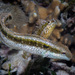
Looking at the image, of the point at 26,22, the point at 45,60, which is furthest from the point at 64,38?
the point at 26,22

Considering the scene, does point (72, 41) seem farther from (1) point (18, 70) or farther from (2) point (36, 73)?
(1) point (18, 70)

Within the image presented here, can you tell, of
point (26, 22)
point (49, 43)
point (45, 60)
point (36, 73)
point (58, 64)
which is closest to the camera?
point (49, 43)

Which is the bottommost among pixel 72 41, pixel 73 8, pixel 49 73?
pixel 49 73

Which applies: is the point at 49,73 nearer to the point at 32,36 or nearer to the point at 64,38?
the point at 32,36

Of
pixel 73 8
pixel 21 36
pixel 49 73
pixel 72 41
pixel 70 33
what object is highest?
pixel 73 8

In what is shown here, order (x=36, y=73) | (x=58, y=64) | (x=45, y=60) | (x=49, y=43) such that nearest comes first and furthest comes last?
(x=49, y=43), (x=36, y=73), (x=45, y=60), (x=58, y=64)

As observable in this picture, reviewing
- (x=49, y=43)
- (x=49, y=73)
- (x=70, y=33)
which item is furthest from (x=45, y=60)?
(x=70, y=33)

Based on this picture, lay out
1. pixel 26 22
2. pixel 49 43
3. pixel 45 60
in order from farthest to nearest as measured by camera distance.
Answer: pixel 26 22
pixel 45 60
pixel 49 43

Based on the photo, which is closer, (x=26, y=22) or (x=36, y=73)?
(x=36, y=73)

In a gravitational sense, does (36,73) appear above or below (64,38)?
below
